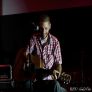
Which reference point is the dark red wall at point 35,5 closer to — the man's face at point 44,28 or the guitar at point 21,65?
the man's face at point 44,28

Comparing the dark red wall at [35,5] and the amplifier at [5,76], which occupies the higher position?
the dark red wall at [35,5]

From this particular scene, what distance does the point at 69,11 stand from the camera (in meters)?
2.38

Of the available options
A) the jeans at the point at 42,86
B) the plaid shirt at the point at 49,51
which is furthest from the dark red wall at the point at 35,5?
the jeans at the point at 42,86

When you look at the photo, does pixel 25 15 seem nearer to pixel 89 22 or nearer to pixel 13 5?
pixel 13 5

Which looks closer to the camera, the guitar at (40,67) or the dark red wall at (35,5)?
the guitar at (40,67)

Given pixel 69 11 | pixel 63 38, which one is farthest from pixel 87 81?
pixel 69 11

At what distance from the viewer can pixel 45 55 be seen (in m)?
2.42

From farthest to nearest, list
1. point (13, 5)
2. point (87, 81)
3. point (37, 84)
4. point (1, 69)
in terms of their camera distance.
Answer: point (13, 5) → point (1, 69) → point (37, 84) → point (87, 81)

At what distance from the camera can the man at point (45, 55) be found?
93.4 inches

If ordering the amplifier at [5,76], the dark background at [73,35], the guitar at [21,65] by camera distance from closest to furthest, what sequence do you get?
the dark background at [73,35] → the guitar at [21,65] → the amplifier at [5,76]

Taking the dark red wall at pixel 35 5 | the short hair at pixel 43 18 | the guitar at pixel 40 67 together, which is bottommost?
the guitar at pixel 40 67

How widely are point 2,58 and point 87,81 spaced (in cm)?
83

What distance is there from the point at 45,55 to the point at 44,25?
0.86 feet

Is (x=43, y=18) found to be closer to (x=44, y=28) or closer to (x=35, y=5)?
(x=44, y=28)
